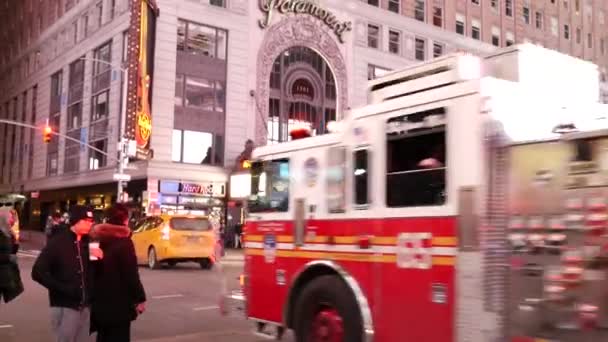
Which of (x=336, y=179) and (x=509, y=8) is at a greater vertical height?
(x=509, y=8)

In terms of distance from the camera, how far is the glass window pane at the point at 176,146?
36500 mm

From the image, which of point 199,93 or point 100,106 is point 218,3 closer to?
point 199,93

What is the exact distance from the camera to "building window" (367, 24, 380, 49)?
4500 cm

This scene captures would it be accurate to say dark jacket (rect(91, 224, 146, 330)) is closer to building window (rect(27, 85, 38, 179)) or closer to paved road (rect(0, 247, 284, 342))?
paved road (rect(0, 247, 284, 342))

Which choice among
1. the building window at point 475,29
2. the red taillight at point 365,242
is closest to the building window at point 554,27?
the building window at point 475,29

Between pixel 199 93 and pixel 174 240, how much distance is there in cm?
1897

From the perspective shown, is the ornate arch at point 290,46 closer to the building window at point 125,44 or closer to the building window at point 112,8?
the building window at point 125,44

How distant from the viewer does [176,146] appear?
121 ft

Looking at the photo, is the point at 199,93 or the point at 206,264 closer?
the point at 206,264

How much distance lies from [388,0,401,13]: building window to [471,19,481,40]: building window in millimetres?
8159

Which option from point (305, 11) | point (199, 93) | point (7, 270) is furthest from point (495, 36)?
point (7, 270)

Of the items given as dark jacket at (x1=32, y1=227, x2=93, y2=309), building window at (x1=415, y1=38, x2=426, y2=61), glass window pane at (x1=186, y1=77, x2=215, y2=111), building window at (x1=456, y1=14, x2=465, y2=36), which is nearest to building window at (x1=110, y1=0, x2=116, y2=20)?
glass window pane at (x1=186, y1=77, x2=215, y2=111)

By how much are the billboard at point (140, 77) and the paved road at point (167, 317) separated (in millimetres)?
17220

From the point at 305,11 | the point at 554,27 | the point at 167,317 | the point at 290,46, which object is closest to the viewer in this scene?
the point at 167,317
